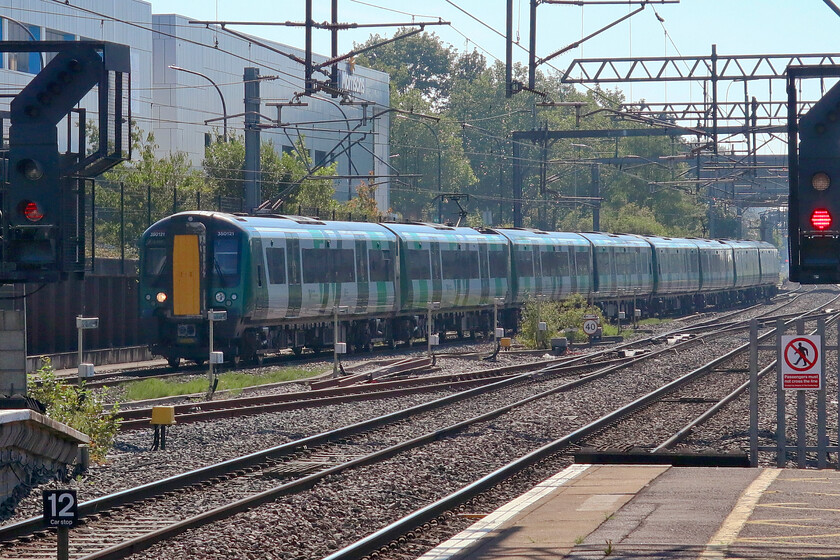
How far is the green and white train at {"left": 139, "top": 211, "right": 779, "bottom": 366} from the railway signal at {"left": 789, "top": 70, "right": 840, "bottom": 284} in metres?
16.4

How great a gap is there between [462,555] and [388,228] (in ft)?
79.7

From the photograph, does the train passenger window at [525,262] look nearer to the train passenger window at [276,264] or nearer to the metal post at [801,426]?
the train passenger window at [276,264]

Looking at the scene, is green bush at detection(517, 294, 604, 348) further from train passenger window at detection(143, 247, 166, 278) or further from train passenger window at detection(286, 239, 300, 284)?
train passenger window at detection(143, 247, 166, 278)

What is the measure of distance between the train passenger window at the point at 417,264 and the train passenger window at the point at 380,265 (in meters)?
1.03

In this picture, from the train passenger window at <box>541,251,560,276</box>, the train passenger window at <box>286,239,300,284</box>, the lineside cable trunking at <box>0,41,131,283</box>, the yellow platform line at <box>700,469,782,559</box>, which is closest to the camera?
the yellow platform line at <box>700,469,782,559</box>

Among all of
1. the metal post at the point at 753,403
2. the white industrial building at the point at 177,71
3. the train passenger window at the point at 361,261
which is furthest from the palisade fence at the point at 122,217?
the metal post at the point at 753,403

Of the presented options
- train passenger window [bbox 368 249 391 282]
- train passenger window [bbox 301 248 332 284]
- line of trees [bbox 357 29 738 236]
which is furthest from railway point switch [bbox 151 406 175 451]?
line of trees [bbox 357 29 738 236]

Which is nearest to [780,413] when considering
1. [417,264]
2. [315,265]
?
[315,265]

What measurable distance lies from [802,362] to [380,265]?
63.8 ft

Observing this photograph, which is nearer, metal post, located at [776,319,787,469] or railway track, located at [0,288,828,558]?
railway track, located at [0,288,828,558]

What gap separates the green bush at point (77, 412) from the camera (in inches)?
532

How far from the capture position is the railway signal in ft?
34.0

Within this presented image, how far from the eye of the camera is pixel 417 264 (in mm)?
32906

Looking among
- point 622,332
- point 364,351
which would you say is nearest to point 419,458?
point 364,351
